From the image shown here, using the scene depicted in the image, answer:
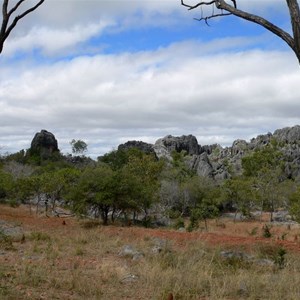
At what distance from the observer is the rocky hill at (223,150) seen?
79.1m

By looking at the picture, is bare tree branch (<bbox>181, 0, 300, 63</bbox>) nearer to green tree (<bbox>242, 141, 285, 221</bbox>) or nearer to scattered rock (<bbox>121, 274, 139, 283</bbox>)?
scattered rock (<bbox>121, 274, 139, 283</bbox>)

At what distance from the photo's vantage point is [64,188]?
36750mm

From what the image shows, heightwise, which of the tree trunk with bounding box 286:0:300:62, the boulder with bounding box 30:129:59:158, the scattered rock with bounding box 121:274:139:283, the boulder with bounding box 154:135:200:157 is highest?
the boulder with bounding box 154:135:200:157

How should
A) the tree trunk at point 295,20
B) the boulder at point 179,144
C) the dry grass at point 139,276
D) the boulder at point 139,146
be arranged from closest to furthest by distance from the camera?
the tree trunk at point 295,20 < the dry grass at point 139,276 < the boulder at point 139,146 < the boulder at point 179,144

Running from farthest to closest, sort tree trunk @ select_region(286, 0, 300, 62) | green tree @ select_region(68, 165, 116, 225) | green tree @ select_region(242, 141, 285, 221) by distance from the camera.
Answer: green tree @ select_region(242, 141, 285, 221), green tree @ select_region(68, 165, 116, 225), tree trunk @ select_region(286, 0, 300, 62)

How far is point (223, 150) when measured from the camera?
362 ft

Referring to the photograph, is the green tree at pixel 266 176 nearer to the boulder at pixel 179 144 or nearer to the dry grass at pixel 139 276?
the dry grass at pixel 139 276

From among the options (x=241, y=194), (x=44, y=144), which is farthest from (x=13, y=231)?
(x=44, y=144)

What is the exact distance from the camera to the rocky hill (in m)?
79.1

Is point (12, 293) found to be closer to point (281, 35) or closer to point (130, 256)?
point (281, 35)

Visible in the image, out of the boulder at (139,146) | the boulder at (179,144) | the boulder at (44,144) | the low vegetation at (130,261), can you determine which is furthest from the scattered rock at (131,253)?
the boulder at (179,144)

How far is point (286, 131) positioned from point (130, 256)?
94.1 metres

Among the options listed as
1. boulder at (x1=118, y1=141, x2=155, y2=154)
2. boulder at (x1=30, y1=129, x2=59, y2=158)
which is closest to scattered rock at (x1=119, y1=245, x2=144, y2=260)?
boulder at (x1=30, y1=129, x2=59, y2=158)

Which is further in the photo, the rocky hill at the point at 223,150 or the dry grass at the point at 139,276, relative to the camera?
the rocky hill at the point at 223,150
